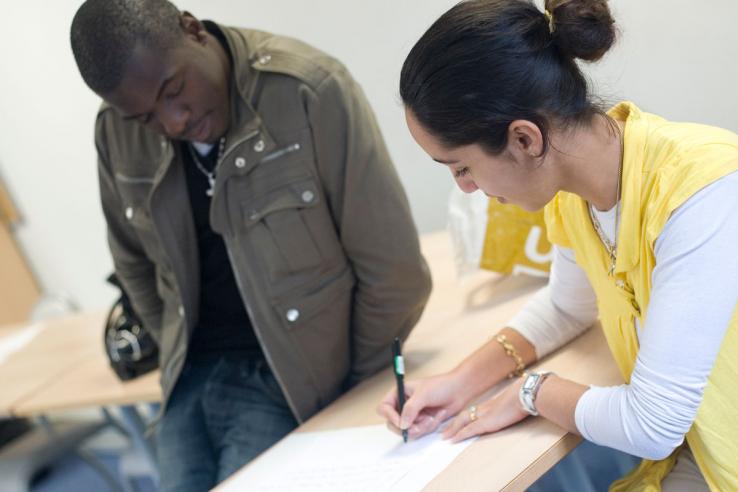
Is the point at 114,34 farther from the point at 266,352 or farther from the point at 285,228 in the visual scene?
the point at 266,352

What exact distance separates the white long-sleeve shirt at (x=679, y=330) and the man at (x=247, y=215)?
62cm

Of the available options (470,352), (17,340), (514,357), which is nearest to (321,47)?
(470,352)

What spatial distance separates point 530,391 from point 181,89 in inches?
32.9

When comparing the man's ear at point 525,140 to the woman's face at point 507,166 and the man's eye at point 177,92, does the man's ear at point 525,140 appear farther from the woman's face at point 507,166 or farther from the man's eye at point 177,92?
the man's eye at point 177,92

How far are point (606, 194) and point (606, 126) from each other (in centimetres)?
9

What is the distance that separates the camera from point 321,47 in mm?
1803

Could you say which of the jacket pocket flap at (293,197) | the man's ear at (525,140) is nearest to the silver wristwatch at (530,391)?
the man's ear at (525,140)

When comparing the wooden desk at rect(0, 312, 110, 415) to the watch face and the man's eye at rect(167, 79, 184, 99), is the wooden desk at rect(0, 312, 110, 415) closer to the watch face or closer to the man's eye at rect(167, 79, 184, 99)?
the man's eye at rect(167, 79, 184, 99)

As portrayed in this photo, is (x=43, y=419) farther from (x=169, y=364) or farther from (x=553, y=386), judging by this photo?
(x=553, y=386)

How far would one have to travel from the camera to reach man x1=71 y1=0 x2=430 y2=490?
1269 mm

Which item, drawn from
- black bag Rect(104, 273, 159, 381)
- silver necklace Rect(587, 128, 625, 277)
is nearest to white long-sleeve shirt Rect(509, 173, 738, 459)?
silver necklace Rect(587, 128, 625, 277)

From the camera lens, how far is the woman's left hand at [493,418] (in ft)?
3.24

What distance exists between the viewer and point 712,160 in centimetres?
79

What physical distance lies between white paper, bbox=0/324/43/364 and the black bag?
0.75m
